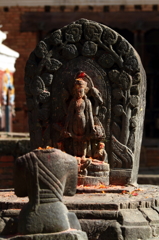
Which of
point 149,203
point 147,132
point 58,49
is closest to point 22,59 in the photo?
point 147,132

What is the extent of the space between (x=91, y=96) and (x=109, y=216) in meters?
2.05

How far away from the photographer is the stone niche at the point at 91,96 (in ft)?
26.4

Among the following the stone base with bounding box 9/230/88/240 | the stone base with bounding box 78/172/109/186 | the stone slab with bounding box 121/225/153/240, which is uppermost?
the stone base with bounding box 78/172/109/186

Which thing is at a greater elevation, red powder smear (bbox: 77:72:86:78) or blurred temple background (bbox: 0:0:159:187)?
blurred temple background (bbox: 0:0:159:187)

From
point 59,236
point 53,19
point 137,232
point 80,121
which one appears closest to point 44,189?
point 59,236

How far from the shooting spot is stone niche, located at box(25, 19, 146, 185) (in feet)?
26.4

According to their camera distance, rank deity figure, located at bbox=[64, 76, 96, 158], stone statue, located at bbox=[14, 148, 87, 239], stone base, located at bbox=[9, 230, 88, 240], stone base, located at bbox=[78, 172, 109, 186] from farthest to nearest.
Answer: deity figure, located at bbox=[64, 76, 96, 158] → stone base, located at bbox=[78, 172, 109, 186] → stone statue, located at bbox=[14, 148, 87, 239] → stone base, located at bbox=[9, 230, 88, 240]

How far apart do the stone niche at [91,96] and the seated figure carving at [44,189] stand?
6.97 ft

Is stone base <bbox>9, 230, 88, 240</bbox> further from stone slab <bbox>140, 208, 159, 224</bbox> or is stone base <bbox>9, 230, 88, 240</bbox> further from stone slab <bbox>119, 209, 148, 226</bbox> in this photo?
stone slab <bbox>140, 208, 159, 224</bbox>

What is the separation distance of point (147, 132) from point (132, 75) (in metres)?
11.3

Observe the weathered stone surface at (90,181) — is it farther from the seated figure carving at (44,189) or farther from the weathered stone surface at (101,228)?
the seated figure carving at (44,189)

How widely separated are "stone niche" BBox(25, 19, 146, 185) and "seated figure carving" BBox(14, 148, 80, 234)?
2.12 m

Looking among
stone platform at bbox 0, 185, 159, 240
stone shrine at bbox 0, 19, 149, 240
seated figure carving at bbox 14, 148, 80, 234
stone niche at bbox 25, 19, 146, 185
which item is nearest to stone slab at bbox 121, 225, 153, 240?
stone platform at bbox 0, 185, 159, 240

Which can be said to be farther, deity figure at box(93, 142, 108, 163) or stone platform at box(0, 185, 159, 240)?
deity figure at box(93, 142, 108, 163)
